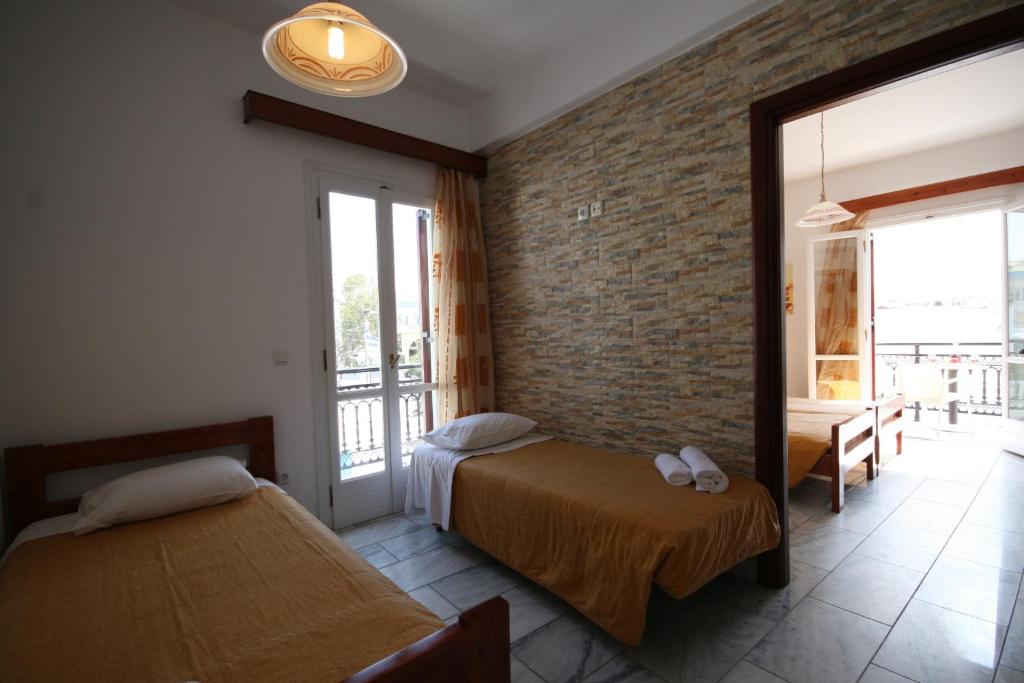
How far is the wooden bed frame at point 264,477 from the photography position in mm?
854

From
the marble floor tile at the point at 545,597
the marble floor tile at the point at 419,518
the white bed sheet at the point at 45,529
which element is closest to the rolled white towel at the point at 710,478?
the marble floor tile at the point at 545,597

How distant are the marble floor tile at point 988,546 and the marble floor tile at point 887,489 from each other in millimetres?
475

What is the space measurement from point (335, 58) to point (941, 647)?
125 inches

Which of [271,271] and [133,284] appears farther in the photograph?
[271,271]

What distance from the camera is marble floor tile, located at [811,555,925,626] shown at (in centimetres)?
201

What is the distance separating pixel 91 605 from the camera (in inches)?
52.2

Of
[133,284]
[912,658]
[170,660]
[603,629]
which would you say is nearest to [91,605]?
[170,660]

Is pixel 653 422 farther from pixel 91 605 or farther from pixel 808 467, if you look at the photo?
pixel 91 605

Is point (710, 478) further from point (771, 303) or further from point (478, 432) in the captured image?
point (478, 432)

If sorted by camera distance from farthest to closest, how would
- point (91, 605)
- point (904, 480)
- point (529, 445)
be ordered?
1. point (904, 480)
2. point (529, 445)
3. point (91, 605)

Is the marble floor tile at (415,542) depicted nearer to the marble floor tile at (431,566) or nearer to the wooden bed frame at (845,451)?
the marble floor tile at (431,566)

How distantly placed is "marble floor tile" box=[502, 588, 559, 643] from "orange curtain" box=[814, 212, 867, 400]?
4.78m

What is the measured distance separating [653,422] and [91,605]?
2.49m

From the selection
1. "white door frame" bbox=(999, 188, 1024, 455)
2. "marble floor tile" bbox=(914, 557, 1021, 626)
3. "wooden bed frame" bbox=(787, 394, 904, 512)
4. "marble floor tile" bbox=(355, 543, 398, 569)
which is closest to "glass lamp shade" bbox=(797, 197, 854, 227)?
"white door frame" bbox=(999, 188, 1024, 455)
